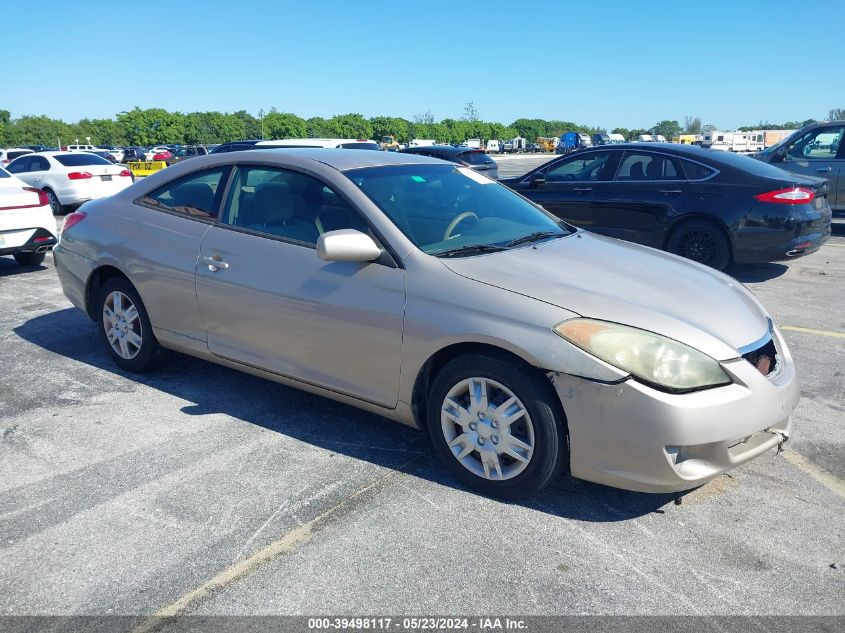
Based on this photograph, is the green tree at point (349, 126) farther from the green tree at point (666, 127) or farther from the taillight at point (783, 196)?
the taillight at point (783, 196)

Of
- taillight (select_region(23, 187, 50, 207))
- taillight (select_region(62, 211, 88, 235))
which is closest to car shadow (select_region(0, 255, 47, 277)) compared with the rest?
taillight (select_region(23, 187, 50, 207))

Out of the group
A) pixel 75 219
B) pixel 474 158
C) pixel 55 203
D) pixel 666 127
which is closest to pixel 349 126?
pixel 666 127

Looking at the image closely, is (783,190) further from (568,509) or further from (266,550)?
(266,550)

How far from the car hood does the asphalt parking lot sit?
80 centimetres

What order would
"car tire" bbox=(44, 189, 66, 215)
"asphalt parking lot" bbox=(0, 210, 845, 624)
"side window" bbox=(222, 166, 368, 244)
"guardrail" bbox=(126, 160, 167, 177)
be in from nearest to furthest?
"asphalt parking lot" bbox=(0, 210, 845, 624) → "side window" bbox=(222, 166, 368, 244) → "car tire" bbox=(44, 189, 66, 215) → "guardrail" bbox=(126, 160, 167, 177)

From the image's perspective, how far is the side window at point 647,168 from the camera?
8.02m

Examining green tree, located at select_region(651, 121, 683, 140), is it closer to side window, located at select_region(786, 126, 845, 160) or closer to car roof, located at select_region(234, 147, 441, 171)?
side window, located at select_region(786, 126, 845, 160)

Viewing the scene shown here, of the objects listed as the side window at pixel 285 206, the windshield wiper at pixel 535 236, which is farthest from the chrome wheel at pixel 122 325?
the windshield wiper at pixel 535 236

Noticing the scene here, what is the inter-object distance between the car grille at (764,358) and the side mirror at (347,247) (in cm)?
179

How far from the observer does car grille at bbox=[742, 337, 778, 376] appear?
3.12 meters

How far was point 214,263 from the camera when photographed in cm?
413

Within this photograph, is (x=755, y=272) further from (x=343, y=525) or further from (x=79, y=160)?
(x=79, y=160)

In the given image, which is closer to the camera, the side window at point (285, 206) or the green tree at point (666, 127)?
the side window at point (285, 206)

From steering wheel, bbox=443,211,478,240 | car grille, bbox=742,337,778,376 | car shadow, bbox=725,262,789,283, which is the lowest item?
car shadow, bbox=725,262,789,283
